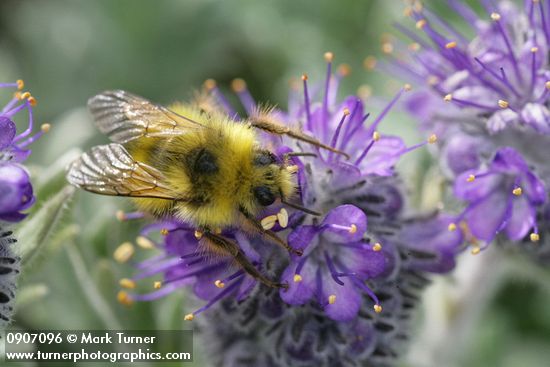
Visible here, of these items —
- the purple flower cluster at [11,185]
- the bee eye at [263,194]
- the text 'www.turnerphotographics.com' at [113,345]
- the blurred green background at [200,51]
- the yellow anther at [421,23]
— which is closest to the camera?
the purple flower cluster at [11,185]

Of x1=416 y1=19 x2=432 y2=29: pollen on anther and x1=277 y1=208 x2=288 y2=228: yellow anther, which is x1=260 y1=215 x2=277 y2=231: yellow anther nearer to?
x1=277 y1=208 x2=288 y2=228: yellow anther

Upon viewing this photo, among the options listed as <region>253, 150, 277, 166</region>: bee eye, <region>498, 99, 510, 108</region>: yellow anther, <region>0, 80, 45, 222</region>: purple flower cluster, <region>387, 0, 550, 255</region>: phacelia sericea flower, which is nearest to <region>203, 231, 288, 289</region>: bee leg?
<region>253, 150, 277, 166</region>: bee eye

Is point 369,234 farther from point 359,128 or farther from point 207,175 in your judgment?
point 207,175

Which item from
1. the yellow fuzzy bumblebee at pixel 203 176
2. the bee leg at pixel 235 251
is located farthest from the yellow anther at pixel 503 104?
the bee leg at pixel 235 251

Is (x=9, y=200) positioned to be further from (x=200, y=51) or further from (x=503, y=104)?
(x=200, y=51)

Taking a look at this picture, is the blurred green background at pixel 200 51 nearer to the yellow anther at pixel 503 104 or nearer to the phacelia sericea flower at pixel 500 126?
the phacelia sericea flower at pixel 500 126

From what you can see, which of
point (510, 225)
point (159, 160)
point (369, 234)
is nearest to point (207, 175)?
point (159, 160)
